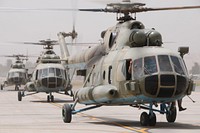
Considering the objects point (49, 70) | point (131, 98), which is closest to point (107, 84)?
point (131, 98)

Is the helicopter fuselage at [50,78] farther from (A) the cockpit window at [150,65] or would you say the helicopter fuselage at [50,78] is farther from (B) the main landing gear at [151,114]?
(A) the cockpit window at [150,65]

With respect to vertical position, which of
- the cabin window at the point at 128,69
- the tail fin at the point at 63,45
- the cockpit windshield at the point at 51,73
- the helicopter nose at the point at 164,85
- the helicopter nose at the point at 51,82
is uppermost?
the tail fin at the point at 63,45

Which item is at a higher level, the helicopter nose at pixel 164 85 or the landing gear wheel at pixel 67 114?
the helicopter nose at pixel 164 85

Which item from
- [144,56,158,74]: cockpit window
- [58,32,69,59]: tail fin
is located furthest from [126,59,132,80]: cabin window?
[58,32,69,59]: tail fin

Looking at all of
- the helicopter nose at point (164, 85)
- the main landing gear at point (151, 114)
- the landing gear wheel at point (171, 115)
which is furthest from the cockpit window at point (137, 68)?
the landing gear wheel at point (171, 115)

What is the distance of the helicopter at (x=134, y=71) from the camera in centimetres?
1355

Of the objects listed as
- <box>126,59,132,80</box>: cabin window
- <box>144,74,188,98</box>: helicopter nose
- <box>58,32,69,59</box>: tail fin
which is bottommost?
<box>144,74,188,98</box>: helicopter nose

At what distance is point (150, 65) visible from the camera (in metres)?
13.8

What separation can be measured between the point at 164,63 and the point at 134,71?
2.96ft

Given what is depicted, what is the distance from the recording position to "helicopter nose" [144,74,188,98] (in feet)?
44.0

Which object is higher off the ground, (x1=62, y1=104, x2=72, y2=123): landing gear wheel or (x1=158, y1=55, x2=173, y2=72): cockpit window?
(x1=158, y1=55, x2=173, y2=72): cockpit window

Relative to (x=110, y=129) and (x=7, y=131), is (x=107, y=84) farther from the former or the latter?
(x=7, y=131)

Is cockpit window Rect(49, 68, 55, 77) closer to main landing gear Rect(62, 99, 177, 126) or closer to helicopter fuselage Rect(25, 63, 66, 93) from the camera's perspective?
helicopter fuselage Rect(25, 63, 66, 93)

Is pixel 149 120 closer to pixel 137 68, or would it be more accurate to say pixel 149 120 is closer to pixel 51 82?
pixel 137 68
